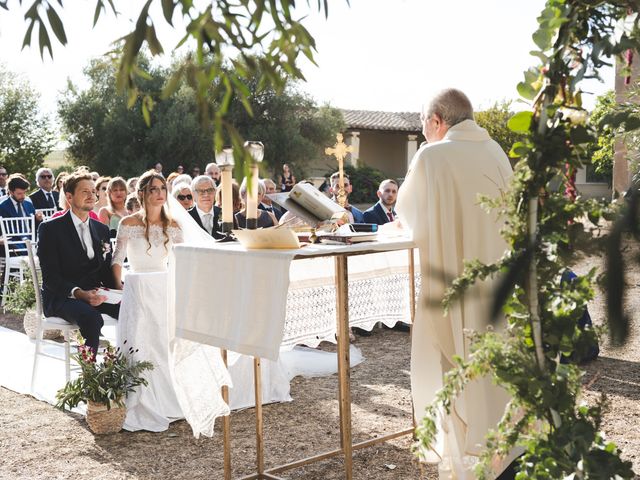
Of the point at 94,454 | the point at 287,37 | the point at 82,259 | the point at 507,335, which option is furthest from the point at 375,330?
the point at 287,37

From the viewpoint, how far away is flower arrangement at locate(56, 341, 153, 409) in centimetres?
526

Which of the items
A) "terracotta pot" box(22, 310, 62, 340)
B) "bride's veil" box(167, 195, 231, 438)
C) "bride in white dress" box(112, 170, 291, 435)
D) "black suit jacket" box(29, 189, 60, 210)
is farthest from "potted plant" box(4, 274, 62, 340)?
"black suit jacket" box(29, 189, 60, 210)

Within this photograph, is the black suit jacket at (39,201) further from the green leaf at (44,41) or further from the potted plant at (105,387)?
the green leaf at (44,41)

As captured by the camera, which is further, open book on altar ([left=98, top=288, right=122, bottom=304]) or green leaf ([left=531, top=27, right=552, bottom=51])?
open book on altar ([left=98, top=288, right=122, bottom=304])

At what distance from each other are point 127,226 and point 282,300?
2.85 m

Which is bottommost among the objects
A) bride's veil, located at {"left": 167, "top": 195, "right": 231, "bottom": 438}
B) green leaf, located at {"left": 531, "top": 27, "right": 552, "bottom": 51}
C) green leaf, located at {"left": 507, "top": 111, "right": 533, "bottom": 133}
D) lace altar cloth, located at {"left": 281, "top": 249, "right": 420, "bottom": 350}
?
bride's veil, located at {"left": 167, "top": 195, "right": 231, "bottom": 438}

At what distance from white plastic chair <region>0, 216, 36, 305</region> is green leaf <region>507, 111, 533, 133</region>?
9.04m

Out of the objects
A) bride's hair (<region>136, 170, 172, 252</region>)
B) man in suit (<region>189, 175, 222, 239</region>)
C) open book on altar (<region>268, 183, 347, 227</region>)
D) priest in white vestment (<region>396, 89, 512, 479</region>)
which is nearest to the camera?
priest in white vestment (<region>396, 89, 512, 479</region>)

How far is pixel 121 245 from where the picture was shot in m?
6.12

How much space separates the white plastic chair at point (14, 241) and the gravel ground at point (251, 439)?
435cm

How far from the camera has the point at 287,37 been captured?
1.67m

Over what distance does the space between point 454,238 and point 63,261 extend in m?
3.68

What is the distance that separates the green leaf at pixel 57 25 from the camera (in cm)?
167

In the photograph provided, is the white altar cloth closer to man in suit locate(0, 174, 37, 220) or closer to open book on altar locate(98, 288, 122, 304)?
open book on altar locate(98, 288, 122, 304)
